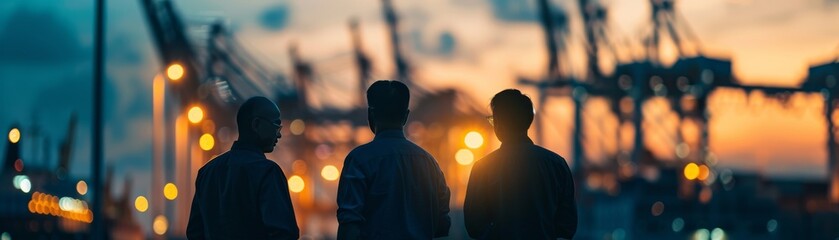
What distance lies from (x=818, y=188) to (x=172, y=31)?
6054cm

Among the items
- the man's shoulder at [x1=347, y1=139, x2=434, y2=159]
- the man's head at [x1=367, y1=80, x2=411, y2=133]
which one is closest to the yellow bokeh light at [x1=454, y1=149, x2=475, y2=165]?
the man's head at [x1=367, y1=80, x2=411, y2=133]

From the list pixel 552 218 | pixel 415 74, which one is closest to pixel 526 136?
pixel 552 218

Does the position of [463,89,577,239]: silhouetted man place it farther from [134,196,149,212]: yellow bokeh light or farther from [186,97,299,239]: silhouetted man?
[134,196,149,212]: yellow bokeh light

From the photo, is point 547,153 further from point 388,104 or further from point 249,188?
point 249,188

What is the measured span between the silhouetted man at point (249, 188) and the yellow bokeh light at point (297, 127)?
113 m

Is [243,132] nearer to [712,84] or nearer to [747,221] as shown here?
[712,84]

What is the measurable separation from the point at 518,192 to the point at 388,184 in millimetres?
721

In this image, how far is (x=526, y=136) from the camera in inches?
332

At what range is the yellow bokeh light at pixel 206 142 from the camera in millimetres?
108125

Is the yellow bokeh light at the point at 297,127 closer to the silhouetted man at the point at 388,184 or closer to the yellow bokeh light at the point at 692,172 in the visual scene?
the yellow bokeh light at the point at 692,172

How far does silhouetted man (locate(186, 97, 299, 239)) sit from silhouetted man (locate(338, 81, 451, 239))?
0.37 m

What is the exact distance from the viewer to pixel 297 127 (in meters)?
125

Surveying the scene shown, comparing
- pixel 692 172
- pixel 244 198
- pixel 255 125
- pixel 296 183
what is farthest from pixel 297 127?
pixel 244 198

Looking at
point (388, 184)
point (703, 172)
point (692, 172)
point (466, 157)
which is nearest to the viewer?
point (388, 184)
